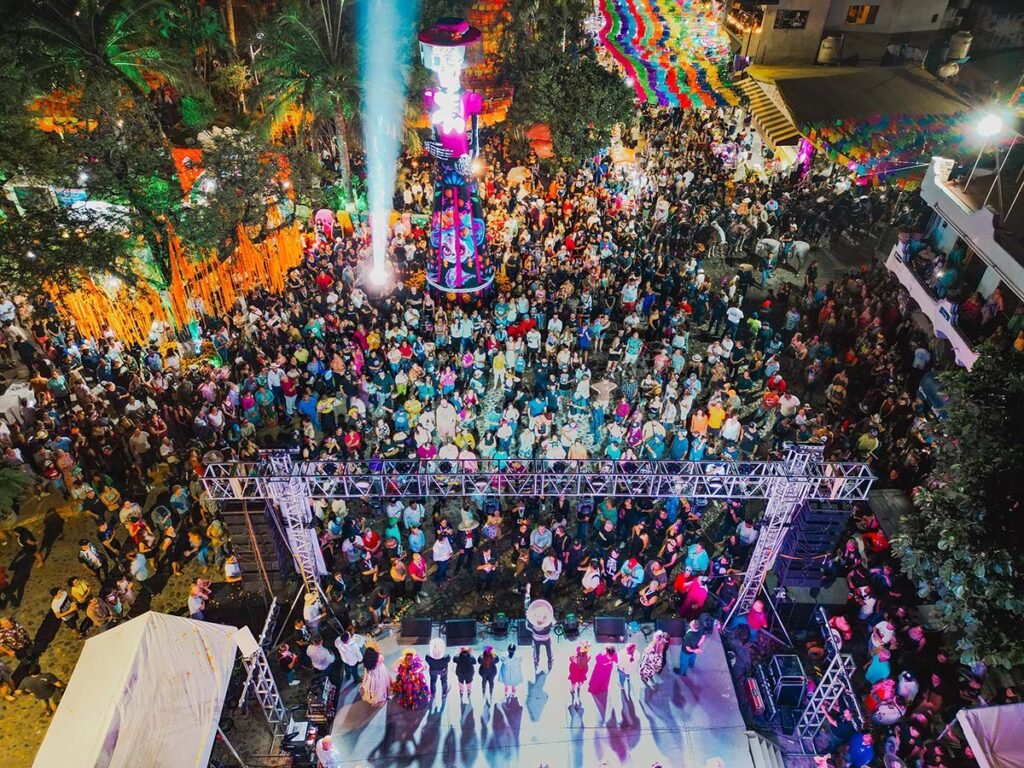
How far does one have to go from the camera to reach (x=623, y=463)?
449 inches

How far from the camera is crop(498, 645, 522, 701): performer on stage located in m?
11.1

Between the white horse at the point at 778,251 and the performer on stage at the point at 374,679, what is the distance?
1717 centimetres

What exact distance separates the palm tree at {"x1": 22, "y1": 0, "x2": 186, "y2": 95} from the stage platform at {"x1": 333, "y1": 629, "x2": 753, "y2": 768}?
1870 centimetres

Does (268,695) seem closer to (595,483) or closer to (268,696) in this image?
(268,696)

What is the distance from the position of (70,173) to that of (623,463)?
50.3 feet

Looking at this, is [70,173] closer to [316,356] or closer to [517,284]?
[316,356]

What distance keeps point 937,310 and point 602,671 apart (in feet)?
43.3

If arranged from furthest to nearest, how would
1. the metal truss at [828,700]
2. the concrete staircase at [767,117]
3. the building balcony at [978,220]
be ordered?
the concrete staircase at [767,117] < the building balcony at [978,220] < the metal truss at [828,700]

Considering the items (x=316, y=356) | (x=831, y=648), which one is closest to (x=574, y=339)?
(x=316, y=356)

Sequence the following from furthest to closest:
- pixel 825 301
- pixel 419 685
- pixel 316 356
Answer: pixel 825 301, pixel 316 356, pixel 419 685

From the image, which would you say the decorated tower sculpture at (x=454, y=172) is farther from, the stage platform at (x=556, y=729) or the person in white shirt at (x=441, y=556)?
the stage platform at (x=556, y=729)

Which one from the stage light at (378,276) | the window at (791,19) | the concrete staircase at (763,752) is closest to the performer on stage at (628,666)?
the concrete staircase at (763,752)

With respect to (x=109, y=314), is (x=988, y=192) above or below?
above

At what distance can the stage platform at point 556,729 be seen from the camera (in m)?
10.3
